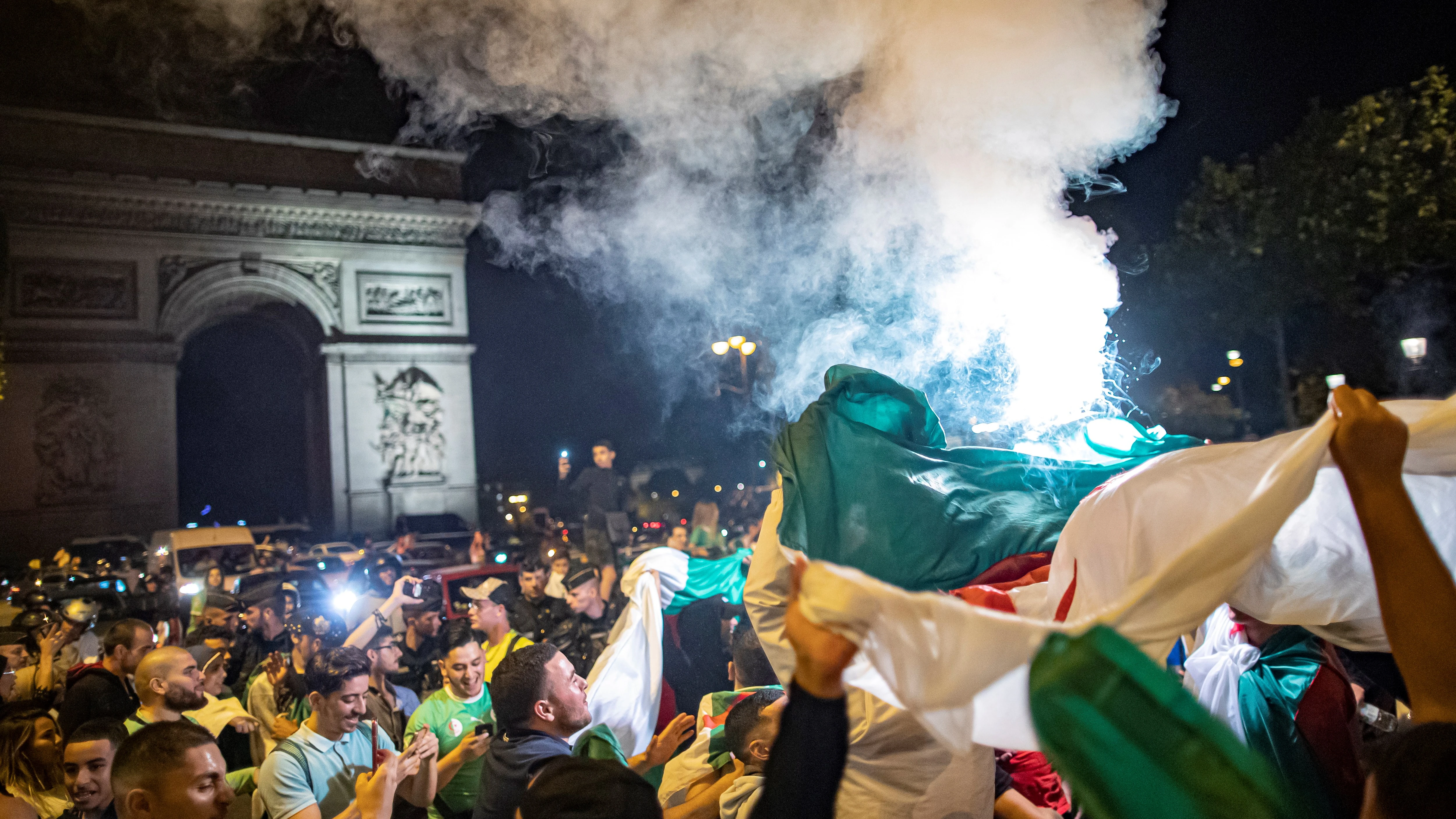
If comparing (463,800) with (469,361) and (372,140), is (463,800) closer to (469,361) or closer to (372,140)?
(469,361)

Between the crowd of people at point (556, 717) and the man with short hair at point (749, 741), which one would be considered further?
the man with short hair at point (749, 741)

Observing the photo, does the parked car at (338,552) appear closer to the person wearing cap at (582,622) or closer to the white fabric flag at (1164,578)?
the person wearing cap at (582,622)

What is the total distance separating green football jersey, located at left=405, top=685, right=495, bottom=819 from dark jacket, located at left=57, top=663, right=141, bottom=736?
144cm

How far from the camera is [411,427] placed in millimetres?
25203

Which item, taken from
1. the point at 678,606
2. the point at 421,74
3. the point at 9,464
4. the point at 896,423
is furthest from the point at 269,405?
the point at 896,423

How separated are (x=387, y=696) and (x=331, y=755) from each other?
1.31m

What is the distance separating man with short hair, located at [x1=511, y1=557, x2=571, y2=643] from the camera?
6.56m

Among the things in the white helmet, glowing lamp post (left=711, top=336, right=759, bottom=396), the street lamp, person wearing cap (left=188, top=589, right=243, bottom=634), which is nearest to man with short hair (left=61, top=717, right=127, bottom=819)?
person wearing cap (left=188, top=589, right=243, bottom=634)

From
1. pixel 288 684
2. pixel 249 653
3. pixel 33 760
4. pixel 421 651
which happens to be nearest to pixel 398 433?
pixel 249 653

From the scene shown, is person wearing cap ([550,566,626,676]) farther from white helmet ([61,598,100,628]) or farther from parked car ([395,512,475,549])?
parked car ([395,512,475,549])

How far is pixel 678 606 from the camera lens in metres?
5.35

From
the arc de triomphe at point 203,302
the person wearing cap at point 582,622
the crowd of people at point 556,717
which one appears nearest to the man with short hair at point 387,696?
the crowd of people at point 556,717

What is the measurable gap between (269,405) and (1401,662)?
118 feet

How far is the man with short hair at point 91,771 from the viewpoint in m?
3.70
